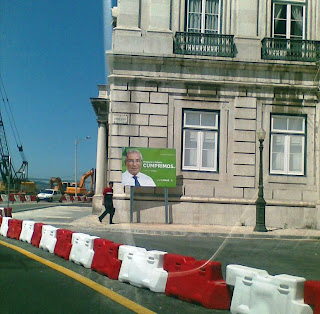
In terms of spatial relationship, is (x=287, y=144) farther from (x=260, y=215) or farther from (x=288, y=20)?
(x=288, y=20)

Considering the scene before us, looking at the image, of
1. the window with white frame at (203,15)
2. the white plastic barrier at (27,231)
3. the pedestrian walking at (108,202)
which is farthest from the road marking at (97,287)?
the window with white frame at (203,15)

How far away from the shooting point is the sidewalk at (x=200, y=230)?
17.5 meters

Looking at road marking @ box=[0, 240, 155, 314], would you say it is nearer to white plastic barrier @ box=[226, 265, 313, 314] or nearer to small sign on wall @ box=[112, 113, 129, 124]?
white plastic barrier @ box=[226, 265, 313, 314]

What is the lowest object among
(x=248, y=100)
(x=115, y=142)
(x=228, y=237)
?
(x=228, y=237)

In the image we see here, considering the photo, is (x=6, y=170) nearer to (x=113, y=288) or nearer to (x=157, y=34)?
(x=157, y=34)

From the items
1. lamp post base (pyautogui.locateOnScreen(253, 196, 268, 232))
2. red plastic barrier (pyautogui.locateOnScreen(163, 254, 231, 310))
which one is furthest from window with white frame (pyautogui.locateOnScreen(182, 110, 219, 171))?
red plastic barrier (pyautogui.locateOnScreen(163, 254, 231, 310))

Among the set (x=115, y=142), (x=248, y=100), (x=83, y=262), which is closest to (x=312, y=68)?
(x=248, y=100)

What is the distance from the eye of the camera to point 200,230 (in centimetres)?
1812

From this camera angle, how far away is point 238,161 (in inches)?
810

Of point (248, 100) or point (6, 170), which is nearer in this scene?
point (248, 100)

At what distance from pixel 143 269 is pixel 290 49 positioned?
13.4 meters

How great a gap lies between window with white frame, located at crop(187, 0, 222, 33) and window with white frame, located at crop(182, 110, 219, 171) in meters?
3.25

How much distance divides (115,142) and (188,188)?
10.7 feet

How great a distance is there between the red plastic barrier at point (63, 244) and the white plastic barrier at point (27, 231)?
2.60 meters
